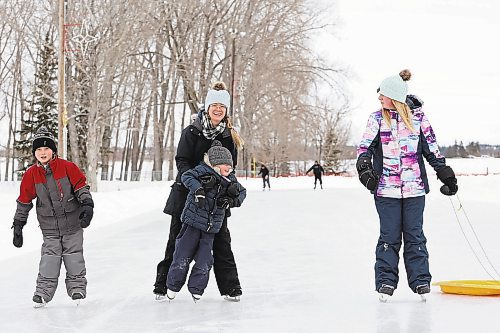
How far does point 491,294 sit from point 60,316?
10.1 feet

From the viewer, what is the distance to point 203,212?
502 cm

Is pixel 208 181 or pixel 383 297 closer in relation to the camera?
pixel 208 181

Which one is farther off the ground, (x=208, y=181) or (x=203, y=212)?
(x=208, y=181)

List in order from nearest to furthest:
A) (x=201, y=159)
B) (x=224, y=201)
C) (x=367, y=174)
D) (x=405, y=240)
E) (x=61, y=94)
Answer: (x=367, y=174), (x=224, y=201), (x=405, y=240), (x=201, y=159), (x=61, y=94)

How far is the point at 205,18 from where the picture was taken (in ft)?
131

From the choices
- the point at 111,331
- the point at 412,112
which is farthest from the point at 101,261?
the point at 412,112

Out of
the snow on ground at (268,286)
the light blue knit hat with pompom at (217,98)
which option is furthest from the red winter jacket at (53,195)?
the light blue knit hat with pompom at (217,98)

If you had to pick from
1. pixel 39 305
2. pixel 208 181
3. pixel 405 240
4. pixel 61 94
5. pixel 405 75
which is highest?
pixel 61 94

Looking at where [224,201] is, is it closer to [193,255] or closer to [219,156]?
[219,156]

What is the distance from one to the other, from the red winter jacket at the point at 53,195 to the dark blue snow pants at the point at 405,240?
2.12 meters

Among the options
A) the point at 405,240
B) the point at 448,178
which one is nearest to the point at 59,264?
the point at 405,240

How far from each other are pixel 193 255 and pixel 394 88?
1.86 meters

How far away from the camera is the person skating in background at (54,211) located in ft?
16.4

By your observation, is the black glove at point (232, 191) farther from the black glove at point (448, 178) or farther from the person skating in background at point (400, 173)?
the black glove at point (448, 178)
